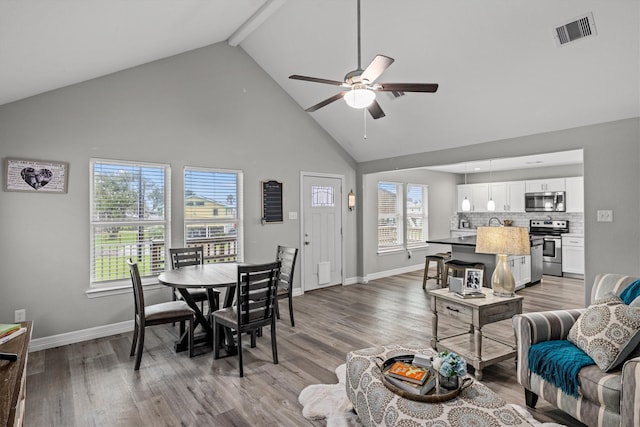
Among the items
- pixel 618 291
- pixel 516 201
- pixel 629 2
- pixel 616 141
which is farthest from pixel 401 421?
pixel 516 201

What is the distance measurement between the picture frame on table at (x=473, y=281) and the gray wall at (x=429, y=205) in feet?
11.4

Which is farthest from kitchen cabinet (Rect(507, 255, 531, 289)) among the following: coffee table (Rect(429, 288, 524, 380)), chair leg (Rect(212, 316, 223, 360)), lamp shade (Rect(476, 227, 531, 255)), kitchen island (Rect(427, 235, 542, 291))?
chair leg (Rect(212, 316, 223, 360))

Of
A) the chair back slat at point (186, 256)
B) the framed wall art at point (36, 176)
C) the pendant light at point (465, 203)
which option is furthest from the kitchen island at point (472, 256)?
the framed wall art at point (36, 176)

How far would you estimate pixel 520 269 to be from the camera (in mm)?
6191

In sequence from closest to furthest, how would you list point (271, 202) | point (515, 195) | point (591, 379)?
point (591, 379) < point (271, 202) < point (515, 195)

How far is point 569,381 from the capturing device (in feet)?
6.72

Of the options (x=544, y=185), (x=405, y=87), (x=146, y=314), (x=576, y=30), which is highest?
(x=576, y=30)

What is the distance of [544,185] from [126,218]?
8.22 m

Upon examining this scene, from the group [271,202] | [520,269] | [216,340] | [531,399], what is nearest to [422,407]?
[531,399]

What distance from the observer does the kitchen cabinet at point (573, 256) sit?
6.95 meters

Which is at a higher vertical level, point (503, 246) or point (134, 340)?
point (503, 246)

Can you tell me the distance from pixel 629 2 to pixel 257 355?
4391 mm

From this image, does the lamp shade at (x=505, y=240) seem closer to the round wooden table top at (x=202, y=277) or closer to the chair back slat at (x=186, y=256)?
the round wooden table top at (x=202, y=277)

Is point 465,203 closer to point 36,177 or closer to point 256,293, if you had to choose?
point 256,293
